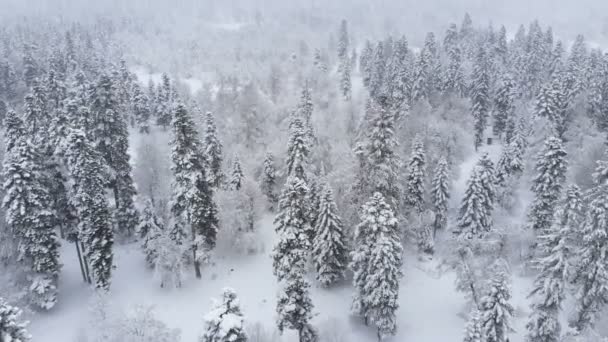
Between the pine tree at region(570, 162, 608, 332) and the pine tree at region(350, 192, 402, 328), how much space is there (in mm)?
12856

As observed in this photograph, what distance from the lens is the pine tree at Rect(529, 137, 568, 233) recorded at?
1668 inches

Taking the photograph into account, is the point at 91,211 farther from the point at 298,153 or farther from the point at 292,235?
the point at 298,153

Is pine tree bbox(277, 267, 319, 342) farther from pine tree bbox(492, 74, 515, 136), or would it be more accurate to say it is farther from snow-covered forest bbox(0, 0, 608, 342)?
pine tree bbox(492, 74, 515, 136)

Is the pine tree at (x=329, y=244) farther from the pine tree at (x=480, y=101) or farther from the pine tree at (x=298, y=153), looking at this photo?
the pine tree at (x=480, y=101)

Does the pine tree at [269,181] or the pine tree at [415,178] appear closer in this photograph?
the pine tree at [415,178]

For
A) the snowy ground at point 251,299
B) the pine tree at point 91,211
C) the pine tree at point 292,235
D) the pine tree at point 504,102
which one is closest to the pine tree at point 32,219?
the pine tree at point 91,211

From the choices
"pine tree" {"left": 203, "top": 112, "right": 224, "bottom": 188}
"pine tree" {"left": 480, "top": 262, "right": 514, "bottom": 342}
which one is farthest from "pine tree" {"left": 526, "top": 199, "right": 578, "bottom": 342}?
"pine tree" {"left": 203, "top": 112, "right": 224, "bottom": 188}

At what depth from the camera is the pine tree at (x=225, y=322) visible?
66.1 feet

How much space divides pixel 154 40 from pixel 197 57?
3564 cm

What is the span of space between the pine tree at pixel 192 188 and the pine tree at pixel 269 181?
1483 cm

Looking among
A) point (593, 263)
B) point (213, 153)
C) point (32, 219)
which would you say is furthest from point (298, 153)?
point (593, 263)

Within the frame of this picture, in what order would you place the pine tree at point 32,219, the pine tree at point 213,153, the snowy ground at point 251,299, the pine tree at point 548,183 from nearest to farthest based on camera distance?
1. the pine tree at point 32,219
2. the snowy ground at point 251,299
3. the pine tree at point 548,183
4. the pine tree at point 213,153

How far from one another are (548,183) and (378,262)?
23.1 meters

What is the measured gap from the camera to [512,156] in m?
53.0
